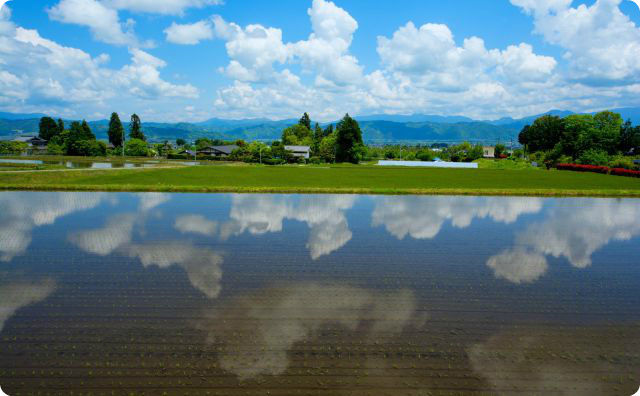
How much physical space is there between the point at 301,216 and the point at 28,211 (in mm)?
13631

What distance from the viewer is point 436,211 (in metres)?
21.2

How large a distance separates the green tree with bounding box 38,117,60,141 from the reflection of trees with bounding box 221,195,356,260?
10801 cm

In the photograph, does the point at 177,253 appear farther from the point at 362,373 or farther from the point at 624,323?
the point at 624,323

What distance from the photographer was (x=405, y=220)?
1842 centimetres

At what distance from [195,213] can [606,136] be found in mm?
82361

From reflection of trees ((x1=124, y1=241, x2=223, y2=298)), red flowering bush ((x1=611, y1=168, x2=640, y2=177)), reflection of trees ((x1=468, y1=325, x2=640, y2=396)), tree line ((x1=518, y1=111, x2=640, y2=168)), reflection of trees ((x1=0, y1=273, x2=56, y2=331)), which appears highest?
tree line ((x1=518, y1=111, x2=640, y2=168))

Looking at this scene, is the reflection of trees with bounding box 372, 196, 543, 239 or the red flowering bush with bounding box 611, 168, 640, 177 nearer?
the reflection of trees with bounding box 372, 196, 543, 239

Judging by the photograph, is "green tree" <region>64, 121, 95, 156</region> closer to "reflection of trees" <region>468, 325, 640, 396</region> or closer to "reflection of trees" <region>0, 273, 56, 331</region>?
"reflection of trees" <region>0, 273, 56, 331</region>

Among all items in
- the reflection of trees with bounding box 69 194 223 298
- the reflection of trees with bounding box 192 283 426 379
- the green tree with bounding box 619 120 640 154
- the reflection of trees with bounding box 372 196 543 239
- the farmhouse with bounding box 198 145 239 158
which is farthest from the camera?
the farmhouse with bounding box 198 145 239 158

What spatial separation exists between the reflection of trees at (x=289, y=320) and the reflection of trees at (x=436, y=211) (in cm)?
665

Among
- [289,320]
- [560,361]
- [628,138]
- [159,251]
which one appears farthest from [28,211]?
[628,138]

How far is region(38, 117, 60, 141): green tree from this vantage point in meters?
106

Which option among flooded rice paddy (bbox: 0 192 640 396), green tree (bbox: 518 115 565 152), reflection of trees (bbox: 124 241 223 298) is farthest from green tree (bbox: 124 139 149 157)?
green tree (bbox: 518 115 565 152)

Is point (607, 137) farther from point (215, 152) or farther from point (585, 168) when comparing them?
point (215, 152)
